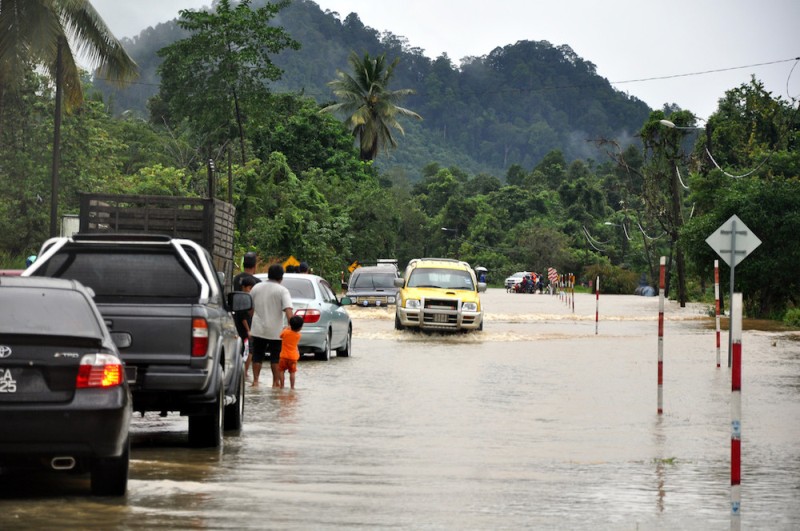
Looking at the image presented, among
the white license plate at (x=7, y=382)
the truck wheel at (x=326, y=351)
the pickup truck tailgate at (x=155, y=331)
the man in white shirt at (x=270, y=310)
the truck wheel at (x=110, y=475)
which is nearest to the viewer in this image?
the white license plate at (x=7, y=382)

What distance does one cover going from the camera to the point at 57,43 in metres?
37.0

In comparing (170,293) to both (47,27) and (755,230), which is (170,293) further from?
(755,230)

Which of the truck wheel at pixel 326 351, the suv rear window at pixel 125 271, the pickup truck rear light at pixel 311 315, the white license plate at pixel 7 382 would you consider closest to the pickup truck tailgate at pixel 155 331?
the suv rear window at pixel 125 271

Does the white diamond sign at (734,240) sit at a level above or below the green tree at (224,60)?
below

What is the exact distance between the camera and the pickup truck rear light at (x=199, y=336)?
38.5 feet

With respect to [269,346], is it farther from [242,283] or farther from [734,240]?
[734,240]

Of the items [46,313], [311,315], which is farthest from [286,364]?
[46,313]

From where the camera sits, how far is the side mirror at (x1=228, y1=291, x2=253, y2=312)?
1366 centimetres

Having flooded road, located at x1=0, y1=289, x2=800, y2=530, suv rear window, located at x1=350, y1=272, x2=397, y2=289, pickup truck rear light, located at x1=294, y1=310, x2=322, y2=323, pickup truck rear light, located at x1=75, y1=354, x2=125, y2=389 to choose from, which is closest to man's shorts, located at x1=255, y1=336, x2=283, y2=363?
flooded road, located at x1=0, y1=289, x2=800, y2=530

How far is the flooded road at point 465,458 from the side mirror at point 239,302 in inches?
47.7

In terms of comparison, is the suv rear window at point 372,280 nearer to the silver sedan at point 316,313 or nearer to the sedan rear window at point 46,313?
the silver sedan at point 316,313

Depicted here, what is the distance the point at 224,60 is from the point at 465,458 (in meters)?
58.6

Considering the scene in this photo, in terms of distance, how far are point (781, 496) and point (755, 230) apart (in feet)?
121

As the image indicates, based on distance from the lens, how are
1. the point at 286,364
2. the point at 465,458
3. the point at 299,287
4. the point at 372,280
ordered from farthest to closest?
1. the point at 372,280
2. the point at 299,287
3. the point at 286,364
4. the point at 465,458
